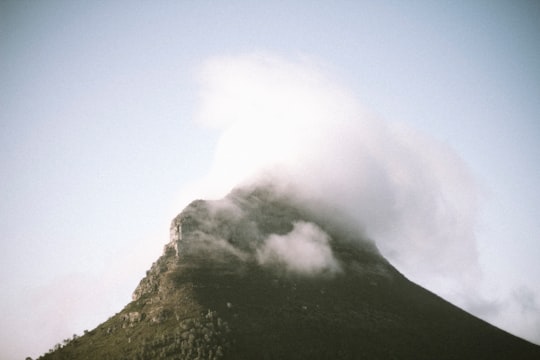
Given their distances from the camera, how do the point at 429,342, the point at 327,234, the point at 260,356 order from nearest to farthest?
1. the point at 260,356
2. the point at 429,342
3. the point at 327,234

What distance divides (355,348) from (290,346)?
21696 mm

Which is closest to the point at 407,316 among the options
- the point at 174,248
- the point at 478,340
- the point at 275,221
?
the point at 478,340

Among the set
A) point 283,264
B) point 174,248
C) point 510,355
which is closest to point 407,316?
point 510,355

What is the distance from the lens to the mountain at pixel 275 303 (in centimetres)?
11375

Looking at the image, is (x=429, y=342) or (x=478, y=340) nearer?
(x=429, y=342)

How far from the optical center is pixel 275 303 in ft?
443

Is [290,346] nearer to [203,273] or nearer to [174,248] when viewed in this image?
[203,273]

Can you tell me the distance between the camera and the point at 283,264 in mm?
159500

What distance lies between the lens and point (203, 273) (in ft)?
456

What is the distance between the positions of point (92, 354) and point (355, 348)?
7505 centimetres

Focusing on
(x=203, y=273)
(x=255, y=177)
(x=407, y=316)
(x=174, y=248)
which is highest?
(x=255, y=177)

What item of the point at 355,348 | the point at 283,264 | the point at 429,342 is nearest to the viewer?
the point at 355,348

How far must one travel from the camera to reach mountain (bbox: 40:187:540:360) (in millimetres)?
113750

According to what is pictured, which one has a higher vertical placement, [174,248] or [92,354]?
[174,248]
